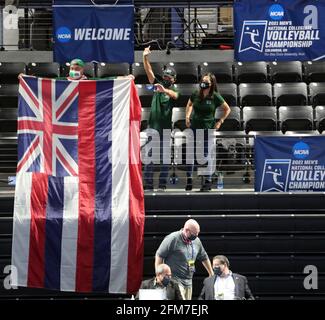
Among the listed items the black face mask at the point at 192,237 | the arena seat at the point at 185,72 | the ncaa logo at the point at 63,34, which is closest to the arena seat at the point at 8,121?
the ncaa logo at the point at 63,34

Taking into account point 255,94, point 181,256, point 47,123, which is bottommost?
point 181,256

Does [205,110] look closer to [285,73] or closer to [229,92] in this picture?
[229,92]

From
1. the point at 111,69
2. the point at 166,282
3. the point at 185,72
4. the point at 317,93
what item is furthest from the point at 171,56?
the point at 166,282

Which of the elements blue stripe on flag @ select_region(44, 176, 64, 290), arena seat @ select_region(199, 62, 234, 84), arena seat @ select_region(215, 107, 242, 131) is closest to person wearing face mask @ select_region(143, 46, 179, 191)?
blue stripe on flag @ select_region(44, 176, 64, 290)

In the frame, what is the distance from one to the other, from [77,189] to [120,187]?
1.66 feet

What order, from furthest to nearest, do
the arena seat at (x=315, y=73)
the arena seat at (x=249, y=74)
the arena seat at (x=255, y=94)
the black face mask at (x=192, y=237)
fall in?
the arena seat at (x=315, y=73)
the arena seat at (x=249, y=74)
the arena seat at (x=255, y=94)
the black face mask at (x=192, y=237)

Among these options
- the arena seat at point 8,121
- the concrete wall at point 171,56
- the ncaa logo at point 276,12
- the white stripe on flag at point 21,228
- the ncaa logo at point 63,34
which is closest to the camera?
the white stripe on flag at point 21,228

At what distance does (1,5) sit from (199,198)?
19.7 ft

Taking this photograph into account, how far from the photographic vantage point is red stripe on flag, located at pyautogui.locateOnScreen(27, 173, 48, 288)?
11.3m

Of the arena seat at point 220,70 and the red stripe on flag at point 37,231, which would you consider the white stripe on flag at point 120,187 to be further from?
the arena seat at point 220,70

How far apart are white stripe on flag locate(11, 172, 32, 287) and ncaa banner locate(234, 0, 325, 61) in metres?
4.68

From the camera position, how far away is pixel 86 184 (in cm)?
1138

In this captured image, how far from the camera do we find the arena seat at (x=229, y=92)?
618 inches

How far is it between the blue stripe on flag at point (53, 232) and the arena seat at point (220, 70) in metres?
5.74
